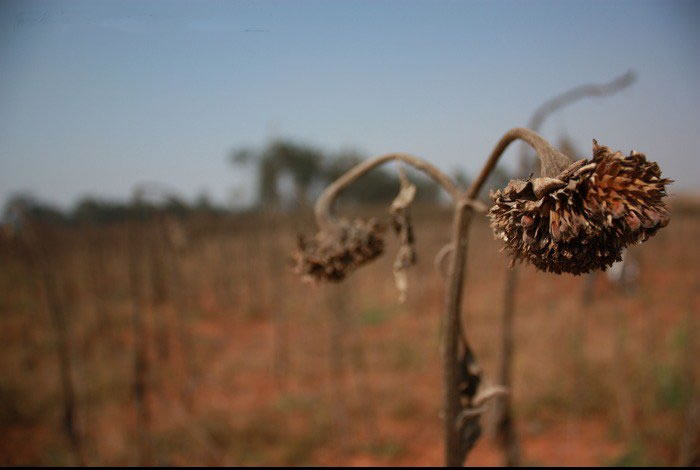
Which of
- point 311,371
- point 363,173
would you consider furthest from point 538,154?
point 311,371

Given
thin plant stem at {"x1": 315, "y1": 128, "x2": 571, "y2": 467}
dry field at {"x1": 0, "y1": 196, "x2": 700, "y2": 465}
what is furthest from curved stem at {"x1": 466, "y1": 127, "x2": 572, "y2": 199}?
dry field at {"x1": 0, "y1": 196, "x2": 700, "y2": 465}

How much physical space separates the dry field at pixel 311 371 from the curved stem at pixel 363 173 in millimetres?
166

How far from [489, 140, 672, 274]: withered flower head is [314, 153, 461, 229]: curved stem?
1.14 ft

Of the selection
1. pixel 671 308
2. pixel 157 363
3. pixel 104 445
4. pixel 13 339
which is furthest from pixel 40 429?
pixel 671 308

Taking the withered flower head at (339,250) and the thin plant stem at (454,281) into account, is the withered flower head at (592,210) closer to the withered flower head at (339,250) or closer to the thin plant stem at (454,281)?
the thin plant stem at (454,281)

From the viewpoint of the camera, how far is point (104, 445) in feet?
13.9

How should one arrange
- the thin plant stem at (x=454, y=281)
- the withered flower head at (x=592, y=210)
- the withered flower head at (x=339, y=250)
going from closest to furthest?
1. the withered flower head at (x=592, y=210)
2. the thin plant stem at (x=454, y=281)
3. the withered flower head at (x=339, y=250)

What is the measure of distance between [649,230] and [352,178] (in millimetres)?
688

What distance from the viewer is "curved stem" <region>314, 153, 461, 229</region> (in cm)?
107

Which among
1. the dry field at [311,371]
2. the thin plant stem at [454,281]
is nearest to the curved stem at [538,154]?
the thin plant stem at [454,281]

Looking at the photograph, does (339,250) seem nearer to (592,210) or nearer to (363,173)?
(363,173)

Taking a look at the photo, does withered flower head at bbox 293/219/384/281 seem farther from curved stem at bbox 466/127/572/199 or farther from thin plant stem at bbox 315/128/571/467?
curved stem at bbox 466/127/572/199

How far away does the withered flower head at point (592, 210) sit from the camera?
0.67 m

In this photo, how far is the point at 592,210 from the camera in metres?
0.68
